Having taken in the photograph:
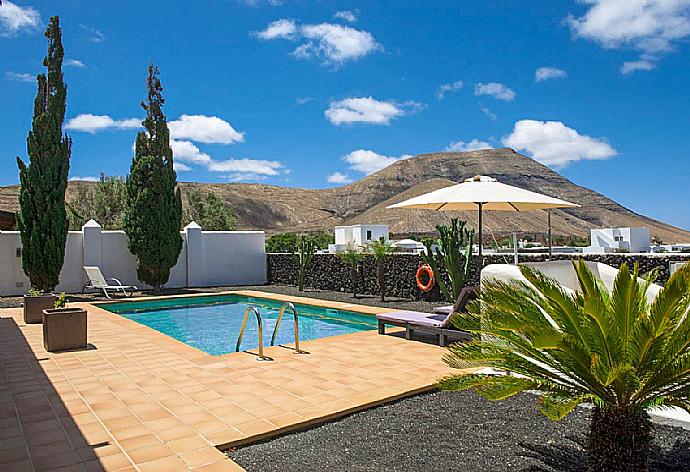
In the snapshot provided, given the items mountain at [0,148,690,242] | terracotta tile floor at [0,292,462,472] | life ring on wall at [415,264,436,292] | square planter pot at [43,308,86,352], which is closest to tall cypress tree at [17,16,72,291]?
terracotta tile floor at [0,292,462,472]

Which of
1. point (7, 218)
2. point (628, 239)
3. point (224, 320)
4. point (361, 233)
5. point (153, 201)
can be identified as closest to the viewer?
point (224, 320)

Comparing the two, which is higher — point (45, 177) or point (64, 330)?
point (45, 177)

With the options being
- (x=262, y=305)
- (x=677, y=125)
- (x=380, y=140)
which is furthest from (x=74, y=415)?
(x=380, y=140)

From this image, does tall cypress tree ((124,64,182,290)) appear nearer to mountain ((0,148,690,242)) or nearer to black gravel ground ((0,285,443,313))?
black gravel ground ((0,285,443,313))

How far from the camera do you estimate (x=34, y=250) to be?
14289 millimetres

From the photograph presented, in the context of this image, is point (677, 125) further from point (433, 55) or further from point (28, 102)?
point (28, 102)

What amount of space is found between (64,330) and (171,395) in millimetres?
3292

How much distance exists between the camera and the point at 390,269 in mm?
13609

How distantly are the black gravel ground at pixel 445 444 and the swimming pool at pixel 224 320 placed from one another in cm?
494

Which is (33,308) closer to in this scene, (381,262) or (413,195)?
(381,262)

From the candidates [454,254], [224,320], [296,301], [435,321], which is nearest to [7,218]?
[224,320]

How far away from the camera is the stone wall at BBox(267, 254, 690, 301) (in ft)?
30.2

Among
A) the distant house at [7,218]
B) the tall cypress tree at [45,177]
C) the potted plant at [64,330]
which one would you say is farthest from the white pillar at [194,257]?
the potted plant at [64,330]

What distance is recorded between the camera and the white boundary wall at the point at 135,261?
15.2 m
